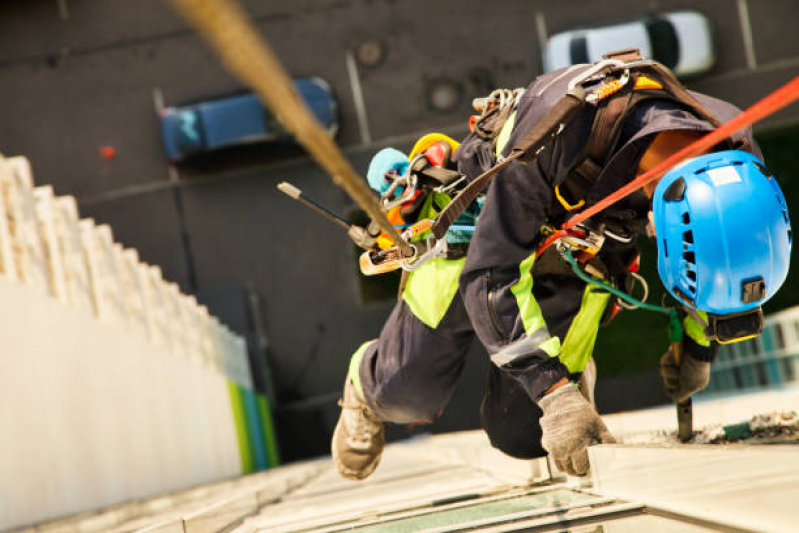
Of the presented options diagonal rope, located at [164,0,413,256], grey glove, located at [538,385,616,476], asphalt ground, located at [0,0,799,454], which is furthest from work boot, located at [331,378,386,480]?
asphalt ground, located at [0,0,799,454]

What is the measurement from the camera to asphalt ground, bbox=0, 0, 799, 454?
30.1 ft

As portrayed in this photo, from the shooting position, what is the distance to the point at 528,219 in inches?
81.5

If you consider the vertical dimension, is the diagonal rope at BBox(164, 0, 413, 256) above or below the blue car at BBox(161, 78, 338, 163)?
below

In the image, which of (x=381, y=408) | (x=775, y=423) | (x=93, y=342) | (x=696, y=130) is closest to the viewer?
(x=696, y=130)

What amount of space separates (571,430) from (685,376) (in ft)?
2.46

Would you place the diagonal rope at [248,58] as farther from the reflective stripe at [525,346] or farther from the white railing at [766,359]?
the white railing at [766,359]

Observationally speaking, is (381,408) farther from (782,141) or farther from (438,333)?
(782,141)

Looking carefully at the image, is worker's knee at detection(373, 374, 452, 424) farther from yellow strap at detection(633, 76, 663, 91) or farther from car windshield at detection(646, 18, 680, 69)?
car windshield at detection(646, 18, 680, 69)

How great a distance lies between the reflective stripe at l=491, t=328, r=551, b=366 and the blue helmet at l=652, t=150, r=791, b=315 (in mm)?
376

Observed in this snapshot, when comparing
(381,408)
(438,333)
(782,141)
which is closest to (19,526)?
(381,408)

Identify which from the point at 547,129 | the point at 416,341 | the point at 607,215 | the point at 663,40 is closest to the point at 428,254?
the point at 416,341

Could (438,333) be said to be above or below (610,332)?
above

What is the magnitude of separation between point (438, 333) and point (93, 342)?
1.91 metres

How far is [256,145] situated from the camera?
9250 millimetres
